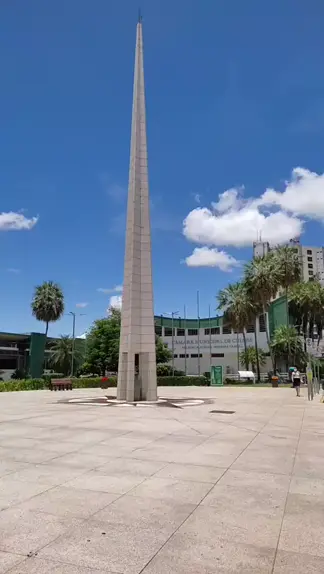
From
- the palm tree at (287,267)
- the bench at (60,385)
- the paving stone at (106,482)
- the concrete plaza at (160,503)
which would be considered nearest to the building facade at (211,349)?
the palm tree at (287,267)

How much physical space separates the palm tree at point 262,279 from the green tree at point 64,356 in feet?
101

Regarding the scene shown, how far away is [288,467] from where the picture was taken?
7805 mm

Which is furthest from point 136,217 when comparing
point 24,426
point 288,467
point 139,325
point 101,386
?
point 101,386

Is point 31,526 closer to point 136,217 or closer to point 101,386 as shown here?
point 136,217

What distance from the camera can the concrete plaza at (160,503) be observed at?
4055mm

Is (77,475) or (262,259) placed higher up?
(262,259)

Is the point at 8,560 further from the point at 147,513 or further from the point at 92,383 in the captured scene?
the point at 92,383

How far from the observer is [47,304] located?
59.2m

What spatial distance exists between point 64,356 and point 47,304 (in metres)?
11.7

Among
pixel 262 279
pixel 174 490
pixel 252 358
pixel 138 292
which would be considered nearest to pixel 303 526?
pixel 174 490

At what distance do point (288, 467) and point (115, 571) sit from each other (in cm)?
493

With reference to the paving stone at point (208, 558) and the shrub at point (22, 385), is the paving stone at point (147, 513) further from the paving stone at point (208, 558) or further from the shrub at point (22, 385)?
the shrub at point (22, 385)

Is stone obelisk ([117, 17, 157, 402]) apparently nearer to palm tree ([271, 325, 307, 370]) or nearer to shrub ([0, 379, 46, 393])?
shrub ([0, 379, 46, 393])

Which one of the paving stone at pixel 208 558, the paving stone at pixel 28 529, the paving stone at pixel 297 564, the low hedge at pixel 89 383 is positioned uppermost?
the low hedge at pixel 89 383
